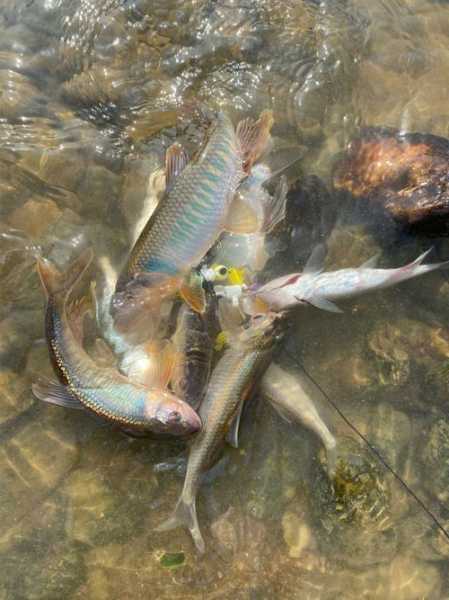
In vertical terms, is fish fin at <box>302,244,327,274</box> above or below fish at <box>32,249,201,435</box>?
above

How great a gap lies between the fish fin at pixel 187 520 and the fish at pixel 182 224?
1401 millimetres

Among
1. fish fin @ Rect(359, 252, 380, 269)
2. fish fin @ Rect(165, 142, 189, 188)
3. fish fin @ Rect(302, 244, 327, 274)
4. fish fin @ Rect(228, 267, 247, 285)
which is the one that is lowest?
fish fin @ Rect(359, 252, 380, 269)

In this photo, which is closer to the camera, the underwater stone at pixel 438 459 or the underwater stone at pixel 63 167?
the underwater stone at pixel 438 459

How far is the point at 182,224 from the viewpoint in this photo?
3768mm

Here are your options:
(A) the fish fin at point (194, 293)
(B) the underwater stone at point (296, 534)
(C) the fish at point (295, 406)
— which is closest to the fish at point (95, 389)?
(A) the fish fin at point (194, 293)

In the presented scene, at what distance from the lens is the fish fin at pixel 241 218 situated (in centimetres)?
431

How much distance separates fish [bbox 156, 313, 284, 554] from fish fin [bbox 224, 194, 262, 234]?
675 millimetres

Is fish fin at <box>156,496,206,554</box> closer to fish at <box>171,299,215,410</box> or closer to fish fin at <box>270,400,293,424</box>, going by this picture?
fish at <box>171,299,215,410</box>

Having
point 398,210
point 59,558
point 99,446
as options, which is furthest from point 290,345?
point 59,558

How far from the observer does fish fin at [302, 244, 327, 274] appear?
167 inches

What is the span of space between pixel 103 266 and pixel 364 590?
3176mm

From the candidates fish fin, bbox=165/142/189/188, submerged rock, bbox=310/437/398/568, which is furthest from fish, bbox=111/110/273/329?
submerged rock, bbox=310/437/398/568

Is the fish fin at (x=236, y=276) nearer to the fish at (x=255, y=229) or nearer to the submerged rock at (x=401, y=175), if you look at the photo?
the fish at (x=255, y=229)

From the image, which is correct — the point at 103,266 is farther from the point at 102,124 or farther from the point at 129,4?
the point at 129,4
